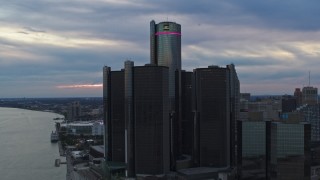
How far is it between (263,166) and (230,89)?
5.13m

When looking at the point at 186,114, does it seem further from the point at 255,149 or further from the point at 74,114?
the point at 74,114

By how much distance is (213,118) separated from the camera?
19.0 m

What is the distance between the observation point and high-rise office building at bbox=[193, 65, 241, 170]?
1877 cm

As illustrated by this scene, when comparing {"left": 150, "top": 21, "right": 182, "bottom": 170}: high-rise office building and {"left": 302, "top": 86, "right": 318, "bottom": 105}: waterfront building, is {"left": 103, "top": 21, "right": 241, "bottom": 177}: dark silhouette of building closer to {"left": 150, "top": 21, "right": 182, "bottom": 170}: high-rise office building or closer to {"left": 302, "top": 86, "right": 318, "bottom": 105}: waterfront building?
{"left": 150, "top": 21, "right": 182, "bottom": 170}: high-rise office building

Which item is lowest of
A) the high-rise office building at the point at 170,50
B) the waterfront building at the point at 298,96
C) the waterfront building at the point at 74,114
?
the waterfront building at the point at 74,114

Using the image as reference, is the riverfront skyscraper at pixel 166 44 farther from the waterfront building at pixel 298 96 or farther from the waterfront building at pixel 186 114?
the waterfront building at pixel 298 96

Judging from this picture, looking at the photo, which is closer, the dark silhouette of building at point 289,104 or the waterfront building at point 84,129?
the waterfront building at point 84,129

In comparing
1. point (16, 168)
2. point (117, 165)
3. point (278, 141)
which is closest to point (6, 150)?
point (16, 168)

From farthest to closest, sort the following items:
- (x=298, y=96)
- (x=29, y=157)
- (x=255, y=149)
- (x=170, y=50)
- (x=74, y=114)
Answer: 1. (x=74, y=114)
2. (x=298, y=96)
3. (x=29, y=157)
4. (x=170, y=50)
5. (x=255, y=149)

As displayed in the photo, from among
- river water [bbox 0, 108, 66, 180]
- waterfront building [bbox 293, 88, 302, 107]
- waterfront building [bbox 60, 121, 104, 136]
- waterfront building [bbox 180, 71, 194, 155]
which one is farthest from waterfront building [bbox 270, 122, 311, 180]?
waterfront building [bbox 293, 88, 302, 107]

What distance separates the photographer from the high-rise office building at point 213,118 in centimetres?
1877

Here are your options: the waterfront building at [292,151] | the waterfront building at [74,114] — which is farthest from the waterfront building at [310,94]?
the waterfront building at [74,114]

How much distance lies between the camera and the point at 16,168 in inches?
816

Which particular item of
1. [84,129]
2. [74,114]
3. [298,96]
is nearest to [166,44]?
[84,129]
